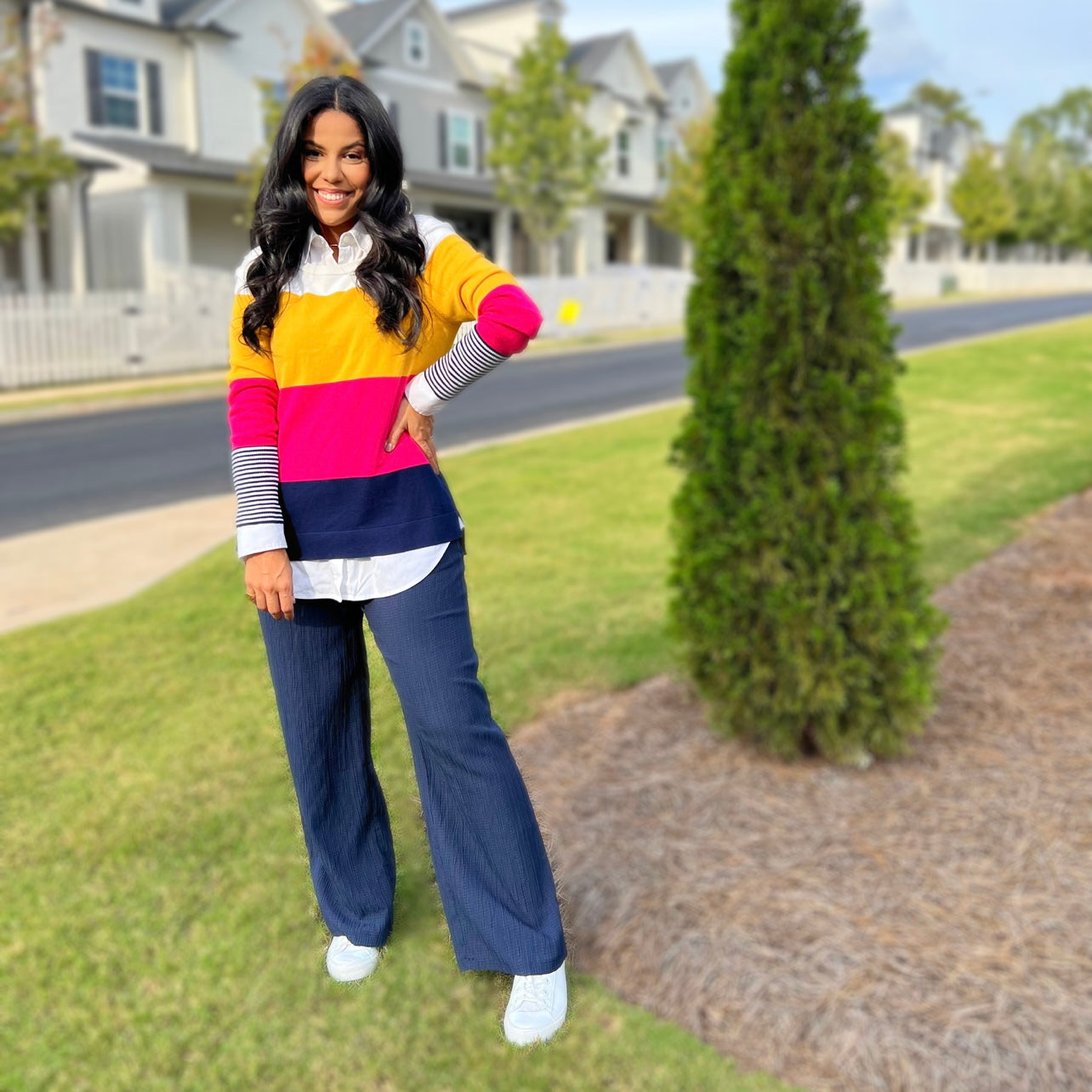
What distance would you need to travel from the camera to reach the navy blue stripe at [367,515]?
1016 millimetres

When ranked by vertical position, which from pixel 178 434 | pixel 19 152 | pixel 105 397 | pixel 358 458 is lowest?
pixel 178 434

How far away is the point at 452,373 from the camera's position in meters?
0.98

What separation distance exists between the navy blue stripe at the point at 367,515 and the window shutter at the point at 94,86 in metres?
29.7

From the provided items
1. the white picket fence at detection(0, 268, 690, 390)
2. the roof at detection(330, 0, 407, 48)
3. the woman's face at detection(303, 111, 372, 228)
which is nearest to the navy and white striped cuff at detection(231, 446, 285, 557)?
the woman's face at detection(303, 111, 372, 228)

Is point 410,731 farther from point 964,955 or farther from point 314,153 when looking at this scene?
point 964,955

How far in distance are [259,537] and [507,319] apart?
0.98 ft

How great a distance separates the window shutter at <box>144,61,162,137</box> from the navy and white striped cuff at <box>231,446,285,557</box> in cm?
3058

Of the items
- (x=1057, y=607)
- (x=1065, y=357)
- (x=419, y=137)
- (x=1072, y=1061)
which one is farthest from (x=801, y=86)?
(x=419, y=137)

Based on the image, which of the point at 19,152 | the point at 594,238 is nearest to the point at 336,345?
the point at 19,152

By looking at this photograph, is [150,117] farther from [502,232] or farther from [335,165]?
[335,165]

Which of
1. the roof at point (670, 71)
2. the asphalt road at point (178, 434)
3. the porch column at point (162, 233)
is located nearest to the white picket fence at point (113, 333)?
the porch column at point (162, 233)

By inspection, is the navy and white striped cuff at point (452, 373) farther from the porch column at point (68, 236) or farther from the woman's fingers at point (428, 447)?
the porch column at point (68, 236)

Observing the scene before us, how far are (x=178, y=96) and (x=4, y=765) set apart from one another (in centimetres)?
2796

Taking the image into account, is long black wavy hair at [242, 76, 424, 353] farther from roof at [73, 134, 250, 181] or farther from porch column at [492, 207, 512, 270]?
porch column at [492, 207, 512, 270]
